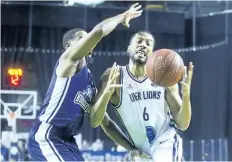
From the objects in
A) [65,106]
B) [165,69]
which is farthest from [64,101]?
[165,69]

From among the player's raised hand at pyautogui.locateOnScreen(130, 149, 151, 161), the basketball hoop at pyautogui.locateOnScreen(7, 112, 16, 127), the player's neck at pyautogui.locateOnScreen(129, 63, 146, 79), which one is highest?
the player's neck at pyautogui.locateOnScreen(129, 63, 146, 79)

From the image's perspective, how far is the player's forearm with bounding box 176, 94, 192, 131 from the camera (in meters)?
3.33

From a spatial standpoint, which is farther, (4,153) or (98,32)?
(4,153)

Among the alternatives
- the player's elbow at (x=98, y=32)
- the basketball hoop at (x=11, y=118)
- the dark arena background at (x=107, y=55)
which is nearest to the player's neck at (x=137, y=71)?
the player's elbow at (x=98, y=32)

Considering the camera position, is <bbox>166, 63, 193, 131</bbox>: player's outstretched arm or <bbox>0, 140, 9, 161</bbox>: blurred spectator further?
<bbox>0, 140, 9, 161</bbox>: blurred spectator

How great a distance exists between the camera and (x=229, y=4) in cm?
891

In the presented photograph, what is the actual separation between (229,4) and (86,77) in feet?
20.5

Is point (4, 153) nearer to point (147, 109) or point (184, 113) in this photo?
point (147, 109)

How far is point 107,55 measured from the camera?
9586 millimetres

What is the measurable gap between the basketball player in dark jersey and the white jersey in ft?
1.85

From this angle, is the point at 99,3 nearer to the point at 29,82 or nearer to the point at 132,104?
the point at 29,82

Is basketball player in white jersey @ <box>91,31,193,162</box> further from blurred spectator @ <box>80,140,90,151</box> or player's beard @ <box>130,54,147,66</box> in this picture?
blurred spectator @ <box>80,140,90,151</box>

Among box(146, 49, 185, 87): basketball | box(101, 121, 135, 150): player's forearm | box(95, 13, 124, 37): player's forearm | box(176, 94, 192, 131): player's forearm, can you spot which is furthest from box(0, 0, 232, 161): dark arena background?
box(95, 13, 124, 37): player's forearm

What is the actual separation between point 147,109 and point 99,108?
1.59ft
